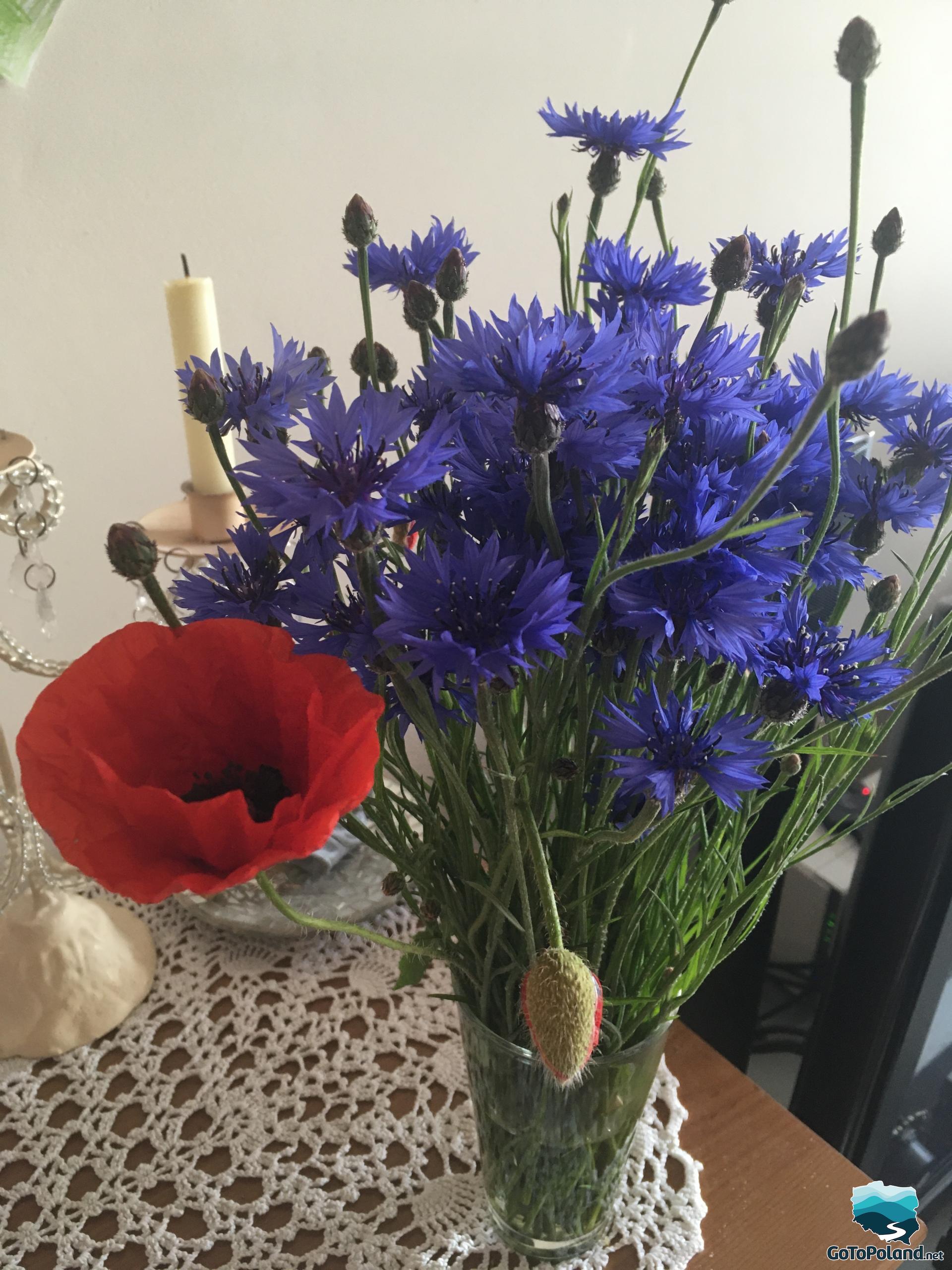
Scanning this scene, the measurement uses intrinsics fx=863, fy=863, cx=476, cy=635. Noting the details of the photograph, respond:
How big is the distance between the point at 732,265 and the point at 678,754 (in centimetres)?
16

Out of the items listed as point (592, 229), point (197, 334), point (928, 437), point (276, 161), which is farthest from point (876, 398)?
point (276, 161)

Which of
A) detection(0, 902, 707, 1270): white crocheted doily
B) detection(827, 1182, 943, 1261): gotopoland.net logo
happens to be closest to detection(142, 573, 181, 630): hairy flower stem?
detection(0, 902, 707, 1270): white crocheted doily

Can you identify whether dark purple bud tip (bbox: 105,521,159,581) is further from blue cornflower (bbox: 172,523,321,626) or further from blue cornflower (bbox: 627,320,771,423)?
blue cornflower (bbox: 627,320,771,423)

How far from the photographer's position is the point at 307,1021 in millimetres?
543

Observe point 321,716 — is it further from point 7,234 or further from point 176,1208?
point 7,234

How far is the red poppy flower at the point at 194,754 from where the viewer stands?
20 centimetres

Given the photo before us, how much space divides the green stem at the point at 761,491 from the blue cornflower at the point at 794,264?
0.17m

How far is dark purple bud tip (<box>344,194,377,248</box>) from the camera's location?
0.28 m

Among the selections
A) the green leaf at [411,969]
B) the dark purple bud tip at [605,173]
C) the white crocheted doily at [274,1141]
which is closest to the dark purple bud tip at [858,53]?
the dark purple bud tip at [605,173]

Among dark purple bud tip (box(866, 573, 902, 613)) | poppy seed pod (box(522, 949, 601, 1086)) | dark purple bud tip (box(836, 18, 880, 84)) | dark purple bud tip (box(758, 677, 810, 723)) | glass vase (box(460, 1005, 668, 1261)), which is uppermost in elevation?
dark purple bud tip (box(836, 18, 880, 84))

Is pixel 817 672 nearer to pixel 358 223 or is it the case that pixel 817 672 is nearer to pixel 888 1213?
pixel 358 223

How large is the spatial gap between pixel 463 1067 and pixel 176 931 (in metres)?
0.22

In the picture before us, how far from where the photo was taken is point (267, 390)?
0.28 metres

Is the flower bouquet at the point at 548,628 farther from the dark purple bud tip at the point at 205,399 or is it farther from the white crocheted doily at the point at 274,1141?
the white crocheted doily at the point at 274,1141
